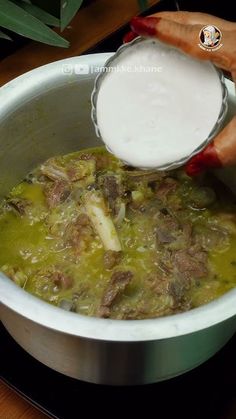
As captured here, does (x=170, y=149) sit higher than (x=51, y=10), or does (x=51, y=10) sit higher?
(x=51, y=10)

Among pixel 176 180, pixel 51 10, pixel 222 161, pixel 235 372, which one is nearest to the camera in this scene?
pixel 222 161

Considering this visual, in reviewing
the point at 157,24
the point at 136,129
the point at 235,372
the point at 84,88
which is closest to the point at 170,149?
the point at 136,129

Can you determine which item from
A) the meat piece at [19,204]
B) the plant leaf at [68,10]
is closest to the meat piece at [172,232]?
the meat piece at [19,204]

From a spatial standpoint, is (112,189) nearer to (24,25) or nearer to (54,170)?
(54,170)

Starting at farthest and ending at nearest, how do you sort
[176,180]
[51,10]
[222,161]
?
[51,10] → [176,180] → [222,161]

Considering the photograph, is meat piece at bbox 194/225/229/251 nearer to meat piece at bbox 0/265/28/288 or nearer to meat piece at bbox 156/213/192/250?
meat piece at bbox 156/213/192/250

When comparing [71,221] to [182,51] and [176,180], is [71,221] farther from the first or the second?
Answer: [182,51]

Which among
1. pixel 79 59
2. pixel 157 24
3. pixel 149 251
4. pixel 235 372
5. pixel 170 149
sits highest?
pixel 157 24

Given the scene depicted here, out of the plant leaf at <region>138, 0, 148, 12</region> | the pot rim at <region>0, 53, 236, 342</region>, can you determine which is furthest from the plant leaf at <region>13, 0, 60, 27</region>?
the pot rim at <region>0, 53, 236, 342</region>

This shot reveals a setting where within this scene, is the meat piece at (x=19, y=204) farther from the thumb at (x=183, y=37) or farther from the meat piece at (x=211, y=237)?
the thumb at (x=183, y=37)
